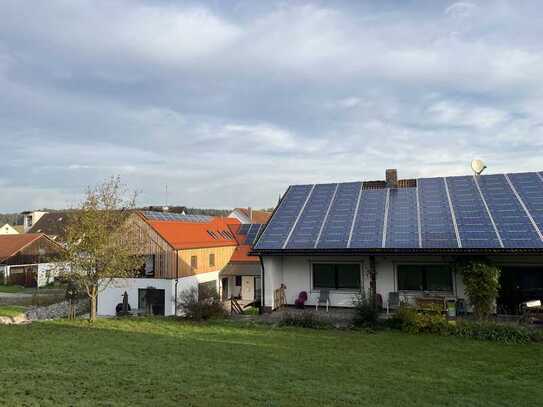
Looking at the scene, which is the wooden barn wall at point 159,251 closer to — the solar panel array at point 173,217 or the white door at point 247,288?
the solar panel array at point 173,217

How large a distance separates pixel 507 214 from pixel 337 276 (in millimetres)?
7888

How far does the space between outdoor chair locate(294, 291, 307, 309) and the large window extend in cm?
440

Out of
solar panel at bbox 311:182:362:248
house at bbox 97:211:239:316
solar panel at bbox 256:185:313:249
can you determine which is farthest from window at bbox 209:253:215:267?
solar panel at bbox 311:182:362:248

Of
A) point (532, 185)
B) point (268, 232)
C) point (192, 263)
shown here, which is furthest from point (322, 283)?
point (192, 263)

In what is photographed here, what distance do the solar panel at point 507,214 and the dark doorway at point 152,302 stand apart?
72.4ft

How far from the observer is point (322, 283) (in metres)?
19.6

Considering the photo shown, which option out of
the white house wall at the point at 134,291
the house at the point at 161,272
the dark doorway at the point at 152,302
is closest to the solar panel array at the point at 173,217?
the house at the point at 161,272

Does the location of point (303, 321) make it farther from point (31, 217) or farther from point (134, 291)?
point (31, 217)

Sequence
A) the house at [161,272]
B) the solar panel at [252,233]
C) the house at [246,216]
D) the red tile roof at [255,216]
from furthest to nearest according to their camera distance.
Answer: the red tile roof at [255,216] → the house at [246,216] → the solar panel at [252,233] → the house at [161,272]

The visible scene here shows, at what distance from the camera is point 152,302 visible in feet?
97.2

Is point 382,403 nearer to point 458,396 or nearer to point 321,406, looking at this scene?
point 321,406

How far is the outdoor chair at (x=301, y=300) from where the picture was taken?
761 inches

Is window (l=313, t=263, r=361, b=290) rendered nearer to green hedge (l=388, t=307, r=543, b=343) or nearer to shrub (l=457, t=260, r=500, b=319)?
green hedge (l=388, t=307, r=543, b=343)

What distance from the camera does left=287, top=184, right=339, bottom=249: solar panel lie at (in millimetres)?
19034
